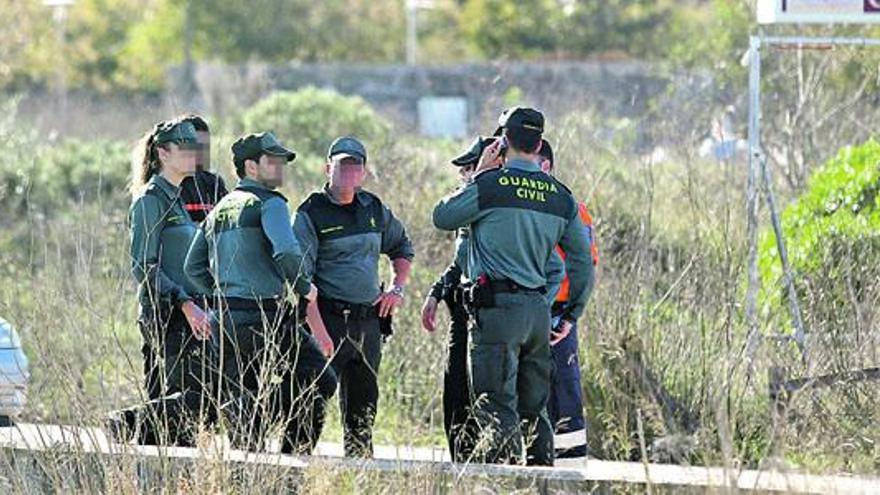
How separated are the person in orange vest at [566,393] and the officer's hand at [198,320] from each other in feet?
5.21

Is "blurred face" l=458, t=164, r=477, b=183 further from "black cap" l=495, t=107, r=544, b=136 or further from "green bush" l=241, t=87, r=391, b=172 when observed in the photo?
"green bush" l=241, t=87, r=391, b=172

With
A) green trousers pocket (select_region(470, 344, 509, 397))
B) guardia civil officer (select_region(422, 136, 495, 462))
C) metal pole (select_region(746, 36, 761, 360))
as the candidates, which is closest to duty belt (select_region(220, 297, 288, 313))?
guardia civil officer (select_region(422, 136, 495, 462))

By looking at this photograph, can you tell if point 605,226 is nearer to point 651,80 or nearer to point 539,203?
point 539,203

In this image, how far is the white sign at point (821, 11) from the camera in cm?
1115

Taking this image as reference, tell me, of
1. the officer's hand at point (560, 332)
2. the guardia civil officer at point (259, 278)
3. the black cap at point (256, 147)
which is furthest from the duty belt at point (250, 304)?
the officer's hand at point (560, 332)

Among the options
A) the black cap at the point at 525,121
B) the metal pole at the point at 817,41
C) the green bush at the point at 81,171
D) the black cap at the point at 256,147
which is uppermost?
the metal pole at the point at 817,41

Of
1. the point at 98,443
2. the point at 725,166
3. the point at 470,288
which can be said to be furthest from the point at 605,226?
the point at 98,443

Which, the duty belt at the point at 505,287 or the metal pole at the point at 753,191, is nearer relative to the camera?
the duty belt at the point at 505,287

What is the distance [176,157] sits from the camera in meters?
9.31

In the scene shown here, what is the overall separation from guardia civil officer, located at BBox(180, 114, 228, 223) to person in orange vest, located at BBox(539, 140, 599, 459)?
1591 mm

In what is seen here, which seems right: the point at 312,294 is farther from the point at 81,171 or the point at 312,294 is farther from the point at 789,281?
the point at 81,171

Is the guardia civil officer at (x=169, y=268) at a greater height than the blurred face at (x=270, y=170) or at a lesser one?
lesser

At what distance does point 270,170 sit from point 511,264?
1.14 metres

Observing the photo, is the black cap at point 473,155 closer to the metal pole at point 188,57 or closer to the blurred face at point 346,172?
the blurred face at point 346,172
